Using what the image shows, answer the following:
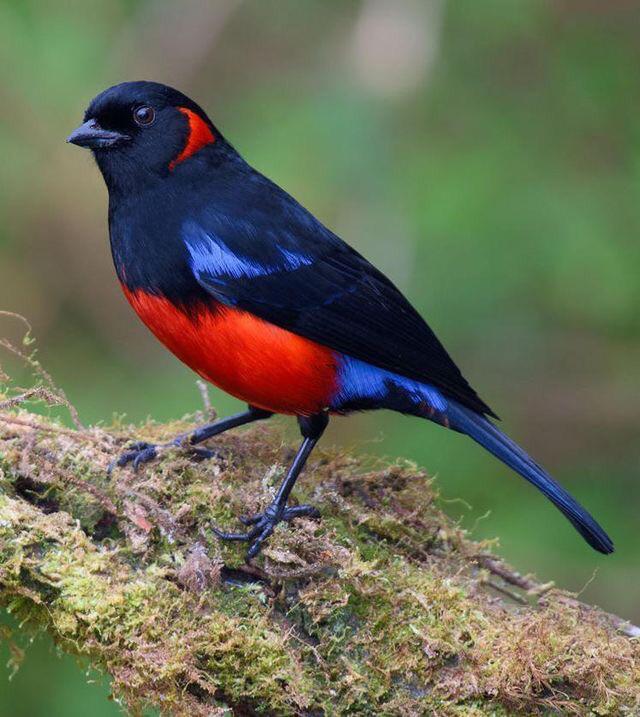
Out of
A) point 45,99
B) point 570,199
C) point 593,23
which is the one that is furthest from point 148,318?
point 593,23

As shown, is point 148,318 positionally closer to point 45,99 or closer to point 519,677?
point 519,677

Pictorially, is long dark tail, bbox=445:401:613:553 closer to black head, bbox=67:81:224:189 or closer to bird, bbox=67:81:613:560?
bird, bbox=67:81:613:560

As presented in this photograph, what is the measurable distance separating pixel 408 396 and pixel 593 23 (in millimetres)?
3709

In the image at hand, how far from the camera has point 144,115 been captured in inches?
→ 159

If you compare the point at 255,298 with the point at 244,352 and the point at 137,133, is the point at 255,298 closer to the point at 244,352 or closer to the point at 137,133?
the point at 244,352

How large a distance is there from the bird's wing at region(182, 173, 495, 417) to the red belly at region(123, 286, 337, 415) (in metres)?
0.06

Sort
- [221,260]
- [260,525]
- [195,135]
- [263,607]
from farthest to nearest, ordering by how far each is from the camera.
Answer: [195,135]
[221,260]
[260,525]
[263,607]

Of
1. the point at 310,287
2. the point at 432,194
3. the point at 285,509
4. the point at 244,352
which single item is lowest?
the point at 285,509

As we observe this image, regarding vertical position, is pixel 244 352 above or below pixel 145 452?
above

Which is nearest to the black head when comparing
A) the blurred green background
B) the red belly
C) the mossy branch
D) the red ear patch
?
the red ear patch

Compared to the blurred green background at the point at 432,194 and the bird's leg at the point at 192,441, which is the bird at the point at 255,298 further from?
the blurred green background at the point at 432,194

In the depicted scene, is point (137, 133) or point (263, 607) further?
point (137, 133)

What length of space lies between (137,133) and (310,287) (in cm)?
91

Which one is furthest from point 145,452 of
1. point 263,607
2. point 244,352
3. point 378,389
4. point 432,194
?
point 432,194
